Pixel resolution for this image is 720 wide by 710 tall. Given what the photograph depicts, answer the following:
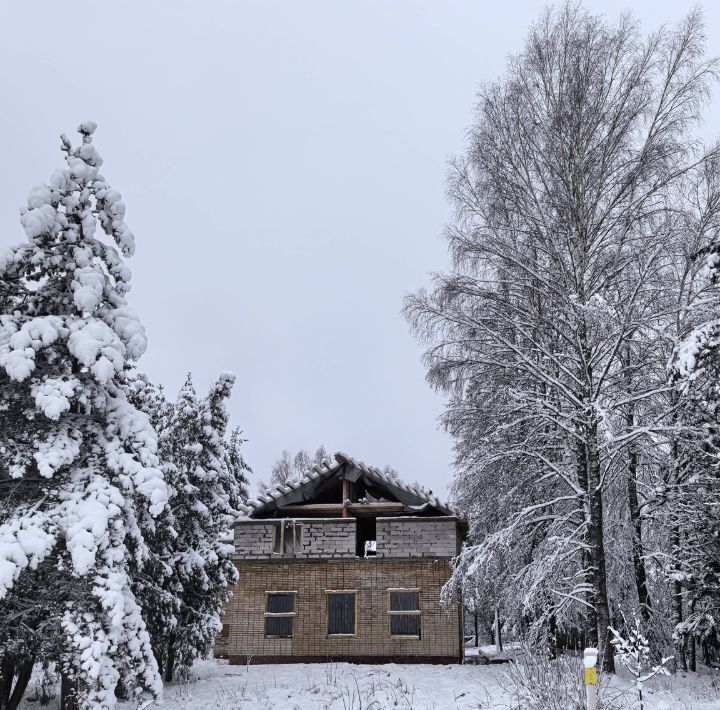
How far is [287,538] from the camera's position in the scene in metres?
22.7

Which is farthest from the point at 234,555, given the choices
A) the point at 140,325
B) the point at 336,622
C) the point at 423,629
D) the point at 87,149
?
the point at 87,149

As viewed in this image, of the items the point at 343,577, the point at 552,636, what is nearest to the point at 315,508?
the point at 343,577

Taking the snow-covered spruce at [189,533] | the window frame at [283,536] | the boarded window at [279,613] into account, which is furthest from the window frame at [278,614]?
the snow-covered spruce at [189,533]

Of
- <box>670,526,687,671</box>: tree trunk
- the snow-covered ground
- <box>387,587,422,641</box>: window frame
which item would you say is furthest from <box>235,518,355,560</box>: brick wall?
<box>670,526,687,671</box>: tree trunk

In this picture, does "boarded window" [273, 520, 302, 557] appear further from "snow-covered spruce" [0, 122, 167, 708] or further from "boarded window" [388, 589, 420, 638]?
"snow-covered spruce" [0, 122, 167, 708]

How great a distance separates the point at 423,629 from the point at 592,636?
22.8 ft

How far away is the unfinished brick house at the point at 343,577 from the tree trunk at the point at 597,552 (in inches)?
264

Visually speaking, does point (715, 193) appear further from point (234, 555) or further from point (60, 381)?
point (234, 555)

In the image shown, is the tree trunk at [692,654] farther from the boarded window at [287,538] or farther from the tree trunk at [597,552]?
the boarded window at [287,538]

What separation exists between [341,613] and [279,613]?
6.25 feet

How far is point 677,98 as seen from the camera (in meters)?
15.3

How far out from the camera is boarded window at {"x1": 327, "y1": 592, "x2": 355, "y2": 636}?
21531mm

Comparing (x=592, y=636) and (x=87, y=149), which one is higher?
(x=87, y=149)

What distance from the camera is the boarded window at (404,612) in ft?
69.5
